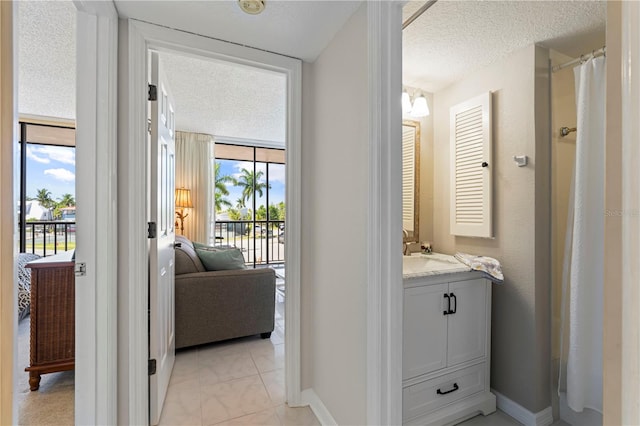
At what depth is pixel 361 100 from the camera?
1.41 m

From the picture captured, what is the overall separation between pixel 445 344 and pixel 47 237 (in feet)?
18.0

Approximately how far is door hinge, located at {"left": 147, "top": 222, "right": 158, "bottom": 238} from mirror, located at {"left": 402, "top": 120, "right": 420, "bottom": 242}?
68.6 inches

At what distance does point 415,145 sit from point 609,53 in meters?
1.94

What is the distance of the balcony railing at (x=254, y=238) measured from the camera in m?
6.12

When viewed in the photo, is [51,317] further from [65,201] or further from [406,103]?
[65,201]

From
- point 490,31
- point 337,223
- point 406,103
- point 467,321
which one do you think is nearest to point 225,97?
point 406,103

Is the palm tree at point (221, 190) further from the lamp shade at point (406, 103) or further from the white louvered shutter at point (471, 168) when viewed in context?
the white louvered shutter at point (471, 168)

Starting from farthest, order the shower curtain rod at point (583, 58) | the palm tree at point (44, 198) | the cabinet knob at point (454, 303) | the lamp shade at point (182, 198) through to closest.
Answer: the lamp shade at point (182, 198)
the palm tree at point (44, 198)
the cabinet knob at point (454, 303)
the shower curtain rod at point (583, 58)

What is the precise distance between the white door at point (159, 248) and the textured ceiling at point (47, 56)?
60cm

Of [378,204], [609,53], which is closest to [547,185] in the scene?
[378,204]

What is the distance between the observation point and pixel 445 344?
1.69 metres

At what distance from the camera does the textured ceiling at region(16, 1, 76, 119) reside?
1859mm

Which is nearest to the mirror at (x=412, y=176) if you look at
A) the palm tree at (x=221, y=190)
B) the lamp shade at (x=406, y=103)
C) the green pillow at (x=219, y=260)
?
the lamp shade at (x=406, y=103)

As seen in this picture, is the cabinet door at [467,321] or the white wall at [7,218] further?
the cabinet door at [467,321]
